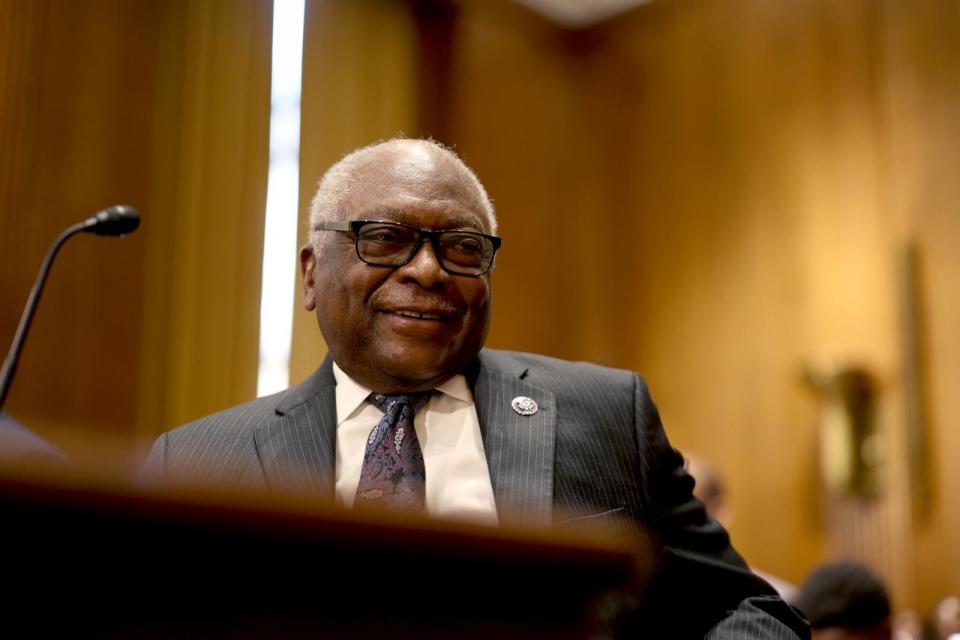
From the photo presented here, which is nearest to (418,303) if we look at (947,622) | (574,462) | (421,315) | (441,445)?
(421,315)

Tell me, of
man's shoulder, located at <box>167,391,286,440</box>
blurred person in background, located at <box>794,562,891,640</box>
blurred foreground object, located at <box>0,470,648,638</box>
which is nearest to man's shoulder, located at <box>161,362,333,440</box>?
man's shoulder, located at <box>167,391,286,440</box>

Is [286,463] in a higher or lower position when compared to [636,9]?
lower

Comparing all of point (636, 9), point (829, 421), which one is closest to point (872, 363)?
point (829, 421)

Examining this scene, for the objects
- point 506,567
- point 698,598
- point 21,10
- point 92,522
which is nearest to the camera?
point 92,522

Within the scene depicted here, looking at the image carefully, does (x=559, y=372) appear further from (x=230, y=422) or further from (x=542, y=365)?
(x=230, y=422)

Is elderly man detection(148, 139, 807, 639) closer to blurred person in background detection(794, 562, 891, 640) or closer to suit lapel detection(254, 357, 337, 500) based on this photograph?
suit lapel detection(254, 357, 337, 500)

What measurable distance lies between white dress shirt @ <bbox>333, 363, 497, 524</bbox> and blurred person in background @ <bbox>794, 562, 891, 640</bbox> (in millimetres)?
1654

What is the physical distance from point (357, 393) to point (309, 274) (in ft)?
1.03

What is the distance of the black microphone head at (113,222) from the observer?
8.02 feet

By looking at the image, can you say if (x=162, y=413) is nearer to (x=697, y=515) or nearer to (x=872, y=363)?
(x=697, y=515)

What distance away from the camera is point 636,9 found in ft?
25.3

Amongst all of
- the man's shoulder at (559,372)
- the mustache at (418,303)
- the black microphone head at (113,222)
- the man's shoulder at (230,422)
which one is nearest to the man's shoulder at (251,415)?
the man's shoulder at (230,422)

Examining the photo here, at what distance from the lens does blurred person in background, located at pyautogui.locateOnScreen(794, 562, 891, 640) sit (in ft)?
10.7

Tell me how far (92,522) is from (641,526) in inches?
57.0
